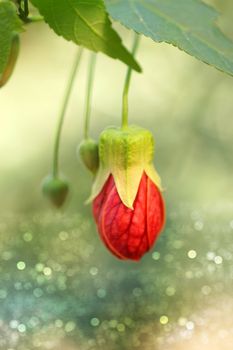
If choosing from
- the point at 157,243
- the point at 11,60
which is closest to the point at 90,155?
the point at 11,60

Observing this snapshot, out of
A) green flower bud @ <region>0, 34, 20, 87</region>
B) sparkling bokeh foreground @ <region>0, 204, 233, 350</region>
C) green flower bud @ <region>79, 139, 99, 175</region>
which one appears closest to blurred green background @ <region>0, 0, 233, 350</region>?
sparkling bokeh foreground @ <region>0, 204, 233, 350</region>

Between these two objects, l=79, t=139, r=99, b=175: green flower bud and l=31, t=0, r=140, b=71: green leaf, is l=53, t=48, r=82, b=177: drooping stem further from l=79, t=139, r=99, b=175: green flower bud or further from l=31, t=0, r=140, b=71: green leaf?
l=31, t=0, r=140, b=71: green leaf

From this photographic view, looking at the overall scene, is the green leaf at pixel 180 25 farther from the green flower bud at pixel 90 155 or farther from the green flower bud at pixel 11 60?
the green flower bud at pixel 90 155

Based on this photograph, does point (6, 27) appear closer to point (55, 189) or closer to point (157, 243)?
point (55, 189)

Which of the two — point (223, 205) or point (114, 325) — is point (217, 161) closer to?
point (223, 205)

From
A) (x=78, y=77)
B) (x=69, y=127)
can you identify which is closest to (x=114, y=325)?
(x=69, y=127)
